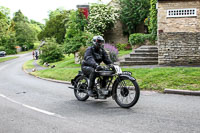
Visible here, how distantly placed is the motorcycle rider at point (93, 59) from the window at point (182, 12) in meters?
9.33

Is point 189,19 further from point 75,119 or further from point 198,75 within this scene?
point 75,119

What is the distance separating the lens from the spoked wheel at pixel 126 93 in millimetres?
5789

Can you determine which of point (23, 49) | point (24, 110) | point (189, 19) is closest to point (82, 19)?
point (189, 19)

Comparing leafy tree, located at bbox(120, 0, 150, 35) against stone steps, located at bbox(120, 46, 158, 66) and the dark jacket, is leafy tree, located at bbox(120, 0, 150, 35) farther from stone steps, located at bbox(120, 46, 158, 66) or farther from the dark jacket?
the dark jacket

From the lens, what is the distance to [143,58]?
610 inches

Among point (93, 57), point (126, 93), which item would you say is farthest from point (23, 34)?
point (126, 93)

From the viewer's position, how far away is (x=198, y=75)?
9305 millimetres

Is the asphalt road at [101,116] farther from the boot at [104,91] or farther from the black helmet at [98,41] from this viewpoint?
the black helmet at [98,41]

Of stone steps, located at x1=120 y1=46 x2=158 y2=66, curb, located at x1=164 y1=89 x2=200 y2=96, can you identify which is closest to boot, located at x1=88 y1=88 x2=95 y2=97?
curb, located at x1=164 y1=89 x2=200 y2=96

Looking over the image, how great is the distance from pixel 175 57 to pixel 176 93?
6307mm

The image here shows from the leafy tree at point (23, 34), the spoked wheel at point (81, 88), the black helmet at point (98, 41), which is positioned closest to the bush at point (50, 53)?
the spoked wheel at point (81, 88)

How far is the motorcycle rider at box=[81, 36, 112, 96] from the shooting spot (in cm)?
657

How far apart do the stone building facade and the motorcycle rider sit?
26.1 feet

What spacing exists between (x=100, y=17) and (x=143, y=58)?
15.1 m
